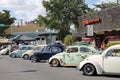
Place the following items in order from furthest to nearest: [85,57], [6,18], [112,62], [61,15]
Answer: [6,18] < [61,15] < [85,57] < [112,62]

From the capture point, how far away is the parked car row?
1597 cm

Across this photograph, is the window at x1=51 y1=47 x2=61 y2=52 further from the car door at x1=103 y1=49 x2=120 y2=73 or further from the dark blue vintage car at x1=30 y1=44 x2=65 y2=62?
the car door at x1=103 y1=49 x2=120 y2=73

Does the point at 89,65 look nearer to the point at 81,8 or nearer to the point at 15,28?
the point at 81,8

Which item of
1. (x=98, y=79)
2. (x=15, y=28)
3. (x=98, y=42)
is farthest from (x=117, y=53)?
(x=15, y=28)

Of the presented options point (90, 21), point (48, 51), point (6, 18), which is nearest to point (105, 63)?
point (48, 51)

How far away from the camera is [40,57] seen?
93.4 ft

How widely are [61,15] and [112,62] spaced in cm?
5904

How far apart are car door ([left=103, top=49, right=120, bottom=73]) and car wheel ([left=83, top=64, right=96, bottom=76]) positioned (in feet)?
2.37

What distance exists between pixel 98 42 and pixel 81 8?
1388 inches

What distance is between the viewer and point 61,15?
7462 centimetres

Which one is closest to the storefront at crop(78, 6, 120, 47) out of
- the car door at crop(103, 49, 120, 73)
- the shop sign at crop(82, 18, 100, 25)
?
the shop sign at crop(82, 18, 100, 25)

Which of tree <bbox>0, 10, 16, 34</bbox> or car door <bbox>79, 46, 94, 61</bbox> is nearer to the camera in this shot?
car door <bbox>79, 46, 94, 61</bbox>

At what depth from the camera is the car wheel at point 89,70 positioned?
1681 cm

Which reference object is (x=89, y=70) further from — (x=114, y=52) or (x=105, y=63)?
(x=114, y=52)
